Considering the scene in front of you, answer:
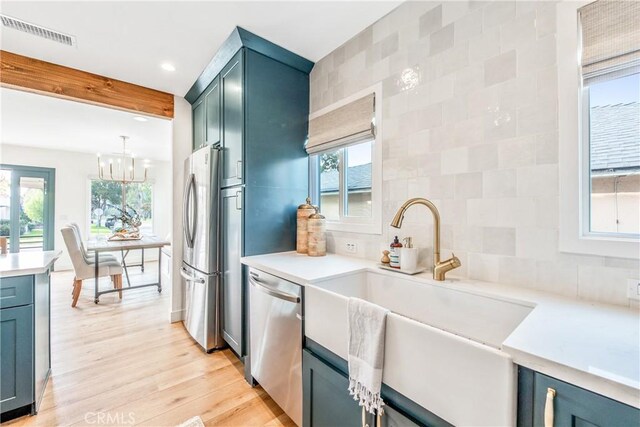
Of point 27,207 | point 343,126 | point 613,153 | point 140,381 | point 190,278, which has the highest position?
point 343,126

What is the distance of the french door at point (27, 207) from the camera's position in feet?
16.5

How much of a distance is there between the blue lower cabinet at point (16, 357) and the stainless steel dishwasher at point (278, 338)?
128cm

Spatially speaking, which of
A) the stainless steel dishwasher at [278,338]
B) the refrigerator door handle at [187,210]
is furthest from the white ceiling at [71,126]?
the stainless steel dishwasher at [278,338]

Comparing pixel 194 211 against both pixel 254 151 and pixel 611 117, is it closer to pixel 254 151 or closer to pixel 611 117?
pixel 254 151

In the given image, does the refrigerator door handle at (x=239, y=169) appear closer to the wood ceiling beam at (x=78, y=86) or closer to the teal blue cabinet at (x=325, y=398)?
the teal blue cabinet at (x=325, y=398)

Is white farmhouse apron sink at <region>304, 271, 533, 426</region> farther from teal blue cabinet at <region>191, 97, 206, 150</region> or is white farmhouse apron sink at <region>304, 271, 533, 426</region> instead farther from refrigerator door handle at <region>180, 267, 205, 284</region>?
teal blue cabinet at <region>191, 97, 206, 150</region>

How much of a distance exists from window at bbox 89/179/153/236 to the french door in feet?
2.23

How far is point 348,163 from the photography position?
2.21m

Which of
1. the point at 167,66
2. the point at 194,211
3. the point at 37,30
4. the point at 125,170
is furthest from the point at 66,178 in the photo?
the point at 194,211

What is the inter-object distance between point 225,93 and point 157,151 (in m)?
4.27

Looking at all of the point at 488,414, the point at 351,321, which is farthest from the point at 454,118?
the point at 488,414

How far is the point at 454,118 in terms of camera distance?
57.4 inches

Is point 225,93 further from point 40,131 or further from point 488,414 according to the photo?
point 40,131

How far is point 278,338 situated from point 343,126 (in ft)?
4.95
